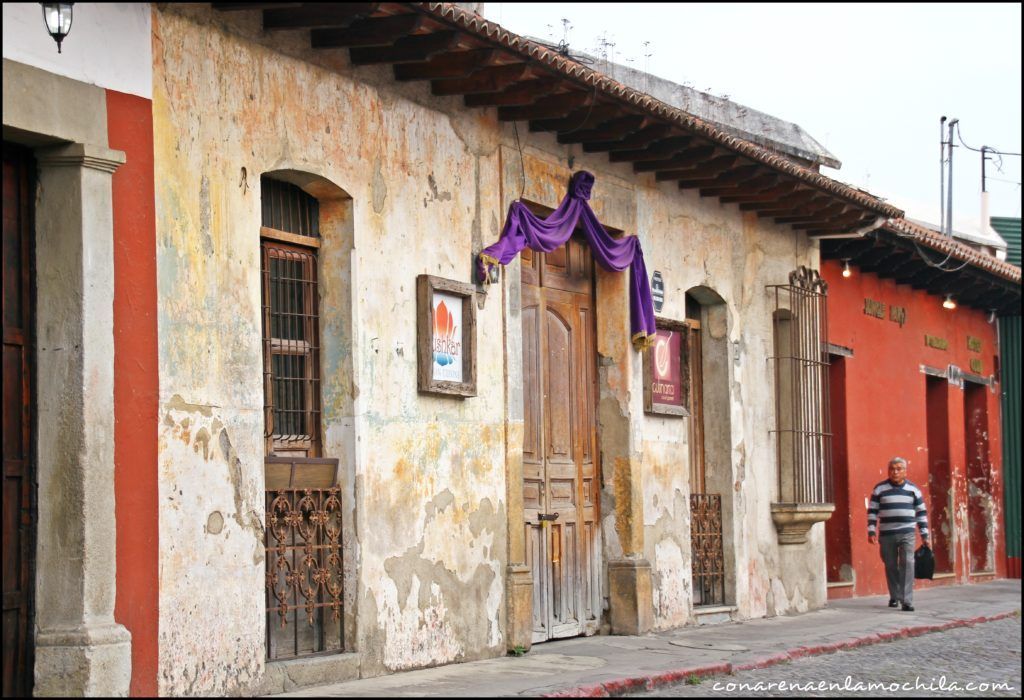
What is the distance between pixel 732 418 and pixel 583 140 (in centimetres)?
389

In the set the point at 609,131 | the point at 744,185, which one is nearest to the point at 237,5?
Result: the point at 609,131

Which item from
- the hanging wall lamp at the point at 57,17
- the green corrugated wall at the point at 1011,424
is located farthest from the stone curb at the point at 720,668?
the green corrugated wall at the point at 1011,424

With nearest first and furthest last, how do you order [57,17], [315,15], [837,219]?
1. [57,17]
2. [315,15]
3. [837,219]

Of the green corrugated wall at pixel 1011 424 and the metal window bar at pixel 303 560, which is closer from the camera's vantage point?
the metal window bar at pixel 303 560

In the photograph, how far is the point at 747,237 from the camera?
15.8 metres

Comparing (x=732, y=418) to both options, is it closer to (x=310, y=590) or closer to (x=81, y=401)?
(x=310, y=590)

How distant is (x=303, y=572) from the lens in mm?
9539

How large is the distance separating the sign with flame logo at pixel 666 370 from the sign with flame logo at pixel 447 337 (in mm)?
3268

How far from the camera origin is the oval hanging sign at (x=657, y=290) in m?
14.0

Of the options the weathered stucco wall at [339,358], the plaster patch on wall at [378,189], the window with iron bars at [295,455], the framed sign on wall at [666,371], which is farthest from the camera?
the framed sign on wall at [666,371]

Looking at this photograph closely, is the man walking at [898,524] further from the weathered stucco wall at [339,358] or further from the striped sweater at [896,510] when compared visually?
the weathered stucco wall at [339,358]

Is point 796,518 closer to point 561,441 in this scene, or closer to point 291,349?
point 561,441

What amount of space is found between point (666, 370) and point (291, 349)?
540 centimetres

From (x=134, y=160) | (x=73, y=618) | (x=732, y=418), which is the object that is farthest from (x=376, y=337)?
(x=732, y=418)
